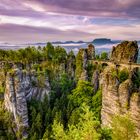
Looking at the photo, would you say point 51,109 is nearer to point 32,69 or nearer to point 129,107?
point 32,69

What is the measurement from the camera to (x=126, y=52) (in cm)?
7238

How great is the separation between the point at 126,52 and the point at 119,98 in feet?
66.1

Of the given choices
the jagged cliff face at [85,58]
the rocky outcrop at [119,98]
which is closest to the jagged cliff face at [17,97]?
the jagged cliff face at [85,58]

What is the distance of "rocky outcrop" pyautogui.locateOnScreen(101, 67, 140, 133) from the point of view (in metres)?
51.0

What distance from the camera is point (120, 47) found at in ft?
242

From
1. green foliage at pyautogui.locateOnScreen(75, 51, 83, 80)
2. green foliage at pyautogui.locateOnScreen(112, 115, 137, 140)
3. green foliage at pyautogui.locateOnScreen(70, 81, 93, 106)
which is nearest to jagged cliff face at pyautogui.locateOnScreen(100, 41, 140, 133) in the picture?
green foliage at pyautogui.locateOnScreen(112, 115, 137, 140)

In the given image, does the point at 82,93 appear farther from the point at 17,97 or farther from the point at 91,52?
the point at 91,52

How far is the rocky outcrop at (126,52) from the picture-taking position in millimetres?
70500

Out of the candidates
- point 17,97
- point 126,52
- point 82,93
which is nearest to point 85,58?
point 82,93

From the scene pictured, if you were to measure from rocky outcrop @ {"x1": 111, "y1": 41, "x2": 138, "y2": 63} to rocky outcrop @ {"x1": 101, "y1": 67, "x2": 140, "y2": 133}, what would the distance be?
1210 cm

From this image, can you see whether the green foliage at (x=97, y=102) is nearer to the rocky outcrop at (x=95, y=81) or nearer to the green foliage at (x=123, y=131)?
the rocky outcrop at (x=95, y=81)

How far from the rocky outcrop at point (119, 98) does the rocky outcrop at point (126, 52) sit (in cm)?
1210

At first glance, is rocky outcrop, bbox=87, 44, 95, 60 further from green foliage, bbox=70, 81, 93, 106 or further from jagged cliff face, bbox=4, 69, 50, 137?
jagged cliff face, bbox=4, 69, 50, 137

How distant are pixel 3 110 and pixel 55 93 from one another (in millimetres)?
15526
